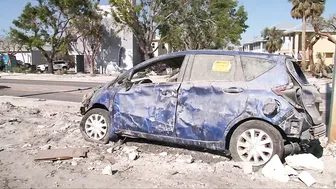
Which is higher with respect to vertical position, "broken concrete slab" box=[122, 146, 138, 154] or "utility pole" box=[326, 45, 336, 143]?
"utility pole" box=[326, 45, 336, 143]

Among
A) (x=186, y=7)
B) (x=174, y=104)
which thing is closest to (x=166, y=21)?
(x=186, y=7)

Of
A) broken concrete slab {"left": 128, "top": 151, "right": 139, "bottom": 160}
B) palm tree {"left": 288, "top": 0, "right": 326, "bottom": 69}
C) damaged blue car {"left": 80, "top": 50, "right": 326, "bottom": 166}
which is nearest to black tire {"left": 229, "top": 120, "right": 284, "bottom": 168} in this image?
damaged blue car {"left": 80, "top": 50, "right": 326, "bottom": 166}

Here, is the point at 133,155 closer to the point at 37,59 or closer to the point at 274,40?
the point at 37,59

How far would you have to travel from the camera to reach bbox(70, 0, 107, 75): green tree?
32.4 meters

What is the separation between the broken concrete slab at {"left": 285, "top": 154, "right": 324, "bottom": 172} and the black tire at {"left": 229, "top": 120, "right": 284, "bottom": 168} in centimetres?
21

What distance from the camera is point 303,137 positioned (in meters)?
4.91

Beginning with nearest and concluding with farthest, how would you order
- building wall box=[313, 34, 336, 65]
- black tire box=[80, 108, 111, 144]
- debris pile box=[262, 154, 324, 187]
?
debris pile box=[262, 154, 324, 187] < black tire box=[80, 108, 111, 144] < building wall box=[313, 34, 336, 65]

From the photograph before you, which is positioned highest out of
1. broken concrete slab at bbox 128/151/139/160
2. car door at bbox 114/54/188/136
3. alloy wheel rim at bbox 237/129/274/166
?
car door at bbox 114/54/188/136

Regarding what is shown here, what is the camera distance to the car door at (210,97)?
512cm

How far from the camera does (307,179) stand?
4.48 meters

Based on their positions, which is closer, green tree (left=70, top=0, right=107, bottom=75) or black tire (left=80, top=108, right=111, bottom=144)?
black tire (left=80, top=108, right=111, bottom=144)

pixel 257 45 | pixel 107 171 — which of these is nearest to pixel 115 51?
pixel 107 171

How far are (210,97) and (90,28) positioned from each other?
29255mm

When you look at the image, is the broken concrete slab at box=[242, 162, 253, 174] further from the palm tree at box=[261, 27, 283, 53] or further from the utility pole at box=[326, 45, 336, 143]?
the palm tree at box=[261, 27, 283, 53]
